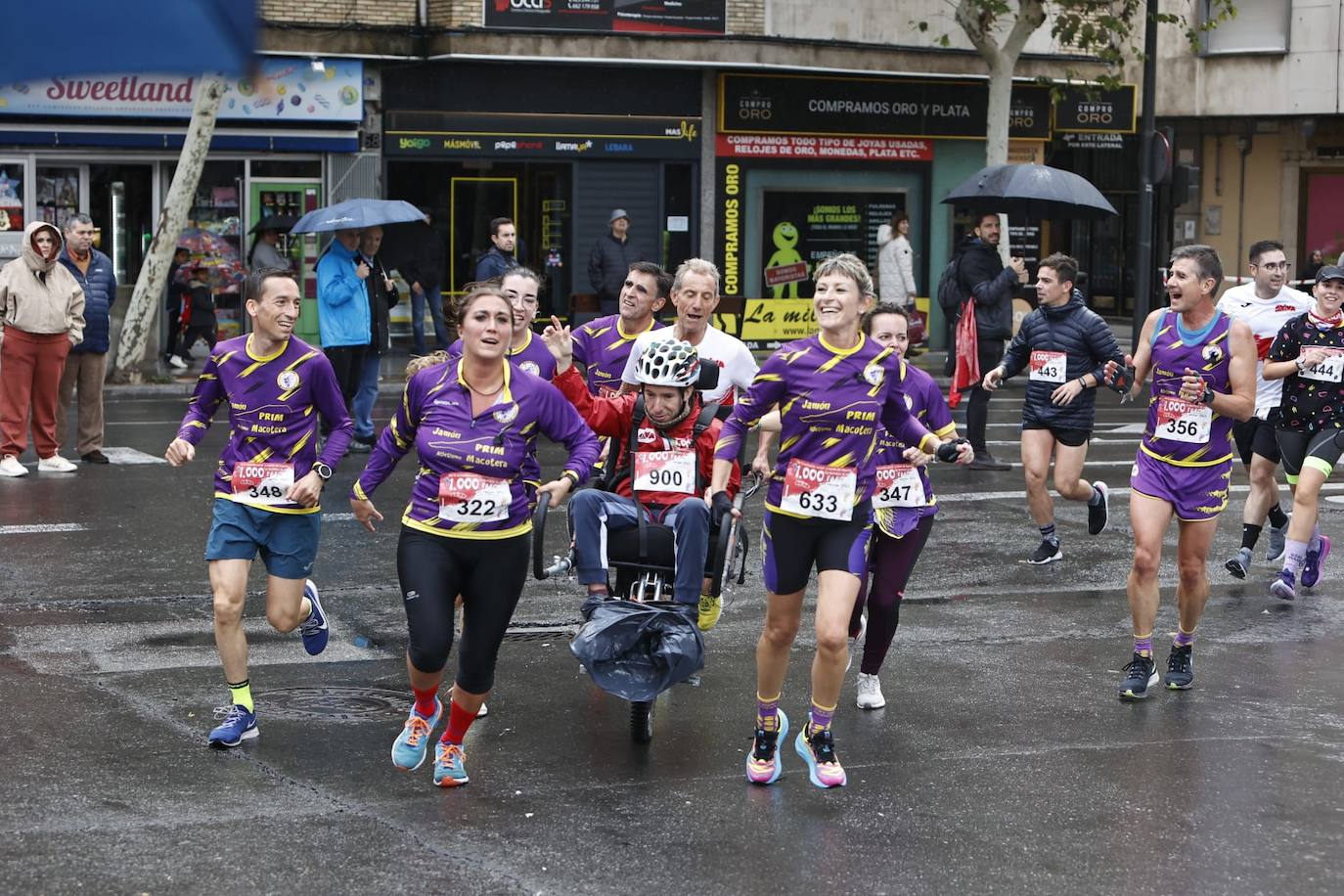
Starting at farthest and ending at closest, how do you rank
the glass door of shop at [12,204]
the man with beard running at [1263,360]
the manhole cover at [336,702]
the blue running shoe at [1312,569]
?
the glass door of shop at [12,204]
the man with beard running at [1263,360]
the blue running shoe at [1312,569]
the manhole cover at [336,702]

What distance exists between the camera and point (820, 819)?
626 centimetres

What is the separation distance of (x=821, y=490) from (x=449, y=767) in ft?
5.15

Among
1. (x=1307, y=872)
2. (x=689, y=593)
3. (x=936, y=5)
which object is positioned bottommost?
(x=1307, y=872)

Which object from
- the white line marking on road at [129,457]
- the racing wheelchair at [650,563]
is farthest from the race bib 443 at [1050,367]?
the white line marking on road at [129,457]

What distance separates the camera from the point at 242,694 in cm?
713

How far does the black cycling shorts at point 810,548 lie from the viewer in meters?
6.66

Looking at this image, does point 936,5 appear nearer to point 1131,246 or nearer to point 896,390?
point 1131,246

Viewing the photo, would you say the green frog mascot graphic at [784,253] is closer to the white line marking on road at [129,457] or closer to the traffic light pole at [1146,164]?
the traffic light pole at [1146,164]

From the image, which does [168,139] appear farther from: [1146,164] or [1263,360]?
[1263,360]

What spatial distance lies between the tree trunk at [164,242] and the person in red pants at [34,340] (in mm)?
6711

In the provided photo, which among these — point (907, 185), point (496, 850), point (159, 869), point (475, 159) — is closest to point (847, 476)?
point (496, 850)

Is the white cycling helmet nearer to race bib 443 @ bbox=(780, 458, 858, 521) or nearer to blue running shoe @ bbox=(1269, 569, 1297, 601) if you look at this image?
race bib 443 @ bbox=(780, 458, 858, 521)

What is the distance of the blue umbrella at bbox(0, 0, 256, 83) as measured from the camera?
227 cm

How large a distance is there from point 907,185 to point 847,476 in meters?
23.9
